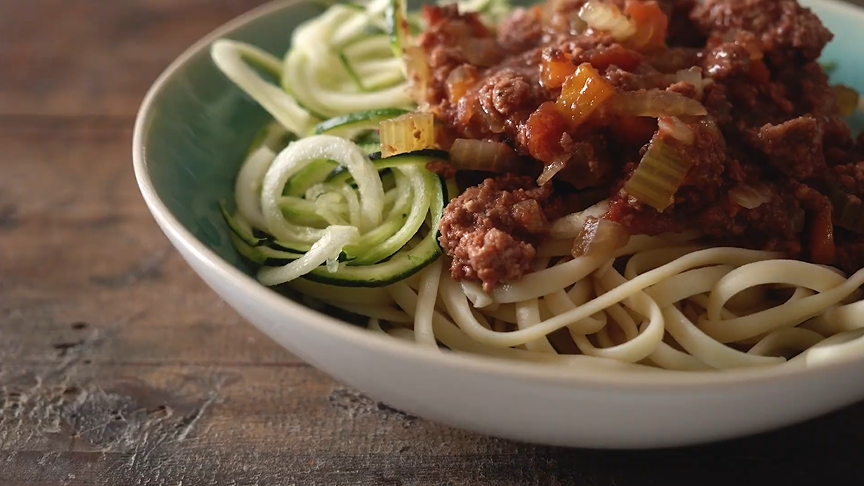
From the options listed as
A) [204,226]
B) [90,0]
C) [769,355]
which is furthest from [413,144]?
[90,0]

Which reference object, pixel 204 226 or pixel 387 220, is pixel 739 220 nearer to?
pixel 387 220

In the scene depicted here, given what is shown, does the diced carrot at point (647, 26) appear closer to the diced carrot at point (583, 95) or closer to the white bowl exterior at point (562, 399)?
the diced carrot at point (583, 95)

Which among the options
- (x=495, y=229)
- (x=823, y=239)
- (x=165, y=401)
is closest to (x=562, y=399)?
(x=495, y=229)

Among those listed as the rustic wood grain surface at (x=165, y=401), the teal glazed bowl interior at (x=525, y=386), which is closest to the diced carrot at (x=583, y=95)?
the teal glazed bowl interior at (x=525, y=386)

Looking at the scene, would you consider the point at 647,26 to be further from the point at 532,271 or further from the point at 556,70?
the point at 532,271

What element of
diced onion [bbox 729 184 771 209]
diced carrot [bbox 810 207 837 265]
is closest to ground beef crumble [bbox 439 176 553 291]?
diced onion [bbox 729 184 771 209]

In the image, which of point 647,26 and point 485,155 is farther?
point 647,26
